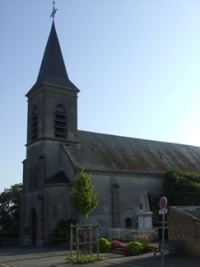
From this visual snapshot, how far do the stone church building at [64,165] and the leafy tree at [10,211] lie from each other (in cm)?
491

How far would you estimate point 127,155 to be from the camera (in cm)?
3500

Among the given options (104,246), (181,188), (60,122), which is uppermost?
(60,122)

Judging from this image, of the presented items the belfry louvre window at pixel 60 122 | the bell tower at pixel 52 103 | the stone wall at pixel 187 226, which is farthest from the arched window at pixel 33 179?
the stone wall at pixel 187 226

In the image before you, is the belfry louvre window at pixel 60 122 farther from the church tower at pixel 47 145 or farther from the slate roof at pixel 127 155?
the slate roof at pixel 127 155

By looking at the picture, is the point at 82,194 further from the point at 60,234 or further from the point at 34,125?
the point at 34,125

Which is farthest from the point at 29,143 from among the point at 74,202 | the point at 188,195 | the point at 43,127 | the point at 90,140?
the point at 188,195

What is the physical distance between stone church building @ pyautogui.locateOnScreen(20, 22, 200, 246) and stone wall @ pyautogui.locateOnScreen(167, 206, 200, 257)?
953cm

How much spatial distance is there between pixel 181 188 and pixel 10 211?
19.3m

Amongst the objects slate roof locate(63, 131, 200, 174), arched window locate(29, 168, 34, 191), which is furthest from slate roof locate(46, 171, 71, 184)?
arched window locate(29, 168, 34, 191)

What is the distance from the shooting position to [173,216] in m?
18.1

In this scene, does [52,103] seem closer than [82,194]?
No

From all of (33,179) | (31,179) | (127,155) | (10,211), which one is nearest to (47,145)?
Result: (33,179)

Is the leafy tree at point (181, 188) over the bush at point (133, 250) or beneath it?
over

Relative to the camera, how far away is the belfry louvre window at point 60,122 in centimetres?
3225
